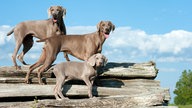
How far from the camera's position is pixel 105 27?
11.6 m

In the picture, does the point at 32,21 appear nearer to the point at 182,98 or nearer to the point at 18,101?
the point at 18,101

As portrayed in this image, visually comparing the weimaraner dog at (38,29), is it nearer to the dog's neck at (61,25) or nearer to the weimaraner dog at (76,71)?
the dog's neck at (61,25)

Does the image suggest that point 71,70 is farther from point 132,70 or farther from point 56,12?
point 132,70

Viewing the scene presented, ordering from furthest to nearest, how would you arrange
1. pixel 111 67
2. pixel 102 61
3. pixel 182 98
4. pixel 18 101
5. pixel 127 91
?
pixel 182 98
pixel 111 67
pixel 127 91
pixel 18 101
pixel 102 61

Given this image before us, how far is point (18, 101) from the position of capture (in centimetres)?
1153

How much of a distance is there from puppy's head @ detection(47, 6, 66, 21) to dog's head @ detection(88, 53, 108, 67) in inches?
73.4

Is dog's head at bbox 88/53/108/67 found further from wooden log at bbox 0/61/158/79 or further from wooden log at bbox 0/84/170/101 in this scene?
wooden log at bbox 0/61/158/79

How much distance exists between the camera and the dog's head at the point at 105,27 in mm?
11656

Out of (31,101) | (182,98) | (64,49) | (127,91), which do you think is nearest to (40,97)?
(31,101)

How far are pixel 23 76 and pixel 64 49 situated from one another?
4.58ft

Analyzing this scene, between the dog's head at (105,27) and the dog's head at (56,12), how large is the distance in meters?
1.11

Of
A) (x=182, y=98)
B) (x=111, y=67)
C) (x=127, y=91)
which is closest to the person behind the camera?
(x=127, y=91)

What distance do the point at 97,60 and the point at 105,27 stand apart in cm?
117

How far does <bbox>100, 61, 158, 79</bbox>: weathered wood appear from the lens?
1301cm
